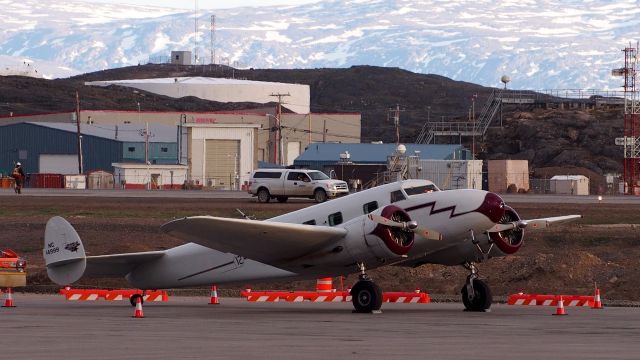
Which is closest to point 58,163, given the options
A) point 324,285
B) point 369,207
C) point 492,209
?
point 324,285

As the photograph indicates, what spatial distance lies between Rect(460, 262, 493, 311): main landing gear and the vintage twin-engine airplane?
24mm

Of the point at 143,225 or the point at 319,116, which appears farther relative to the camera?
the point at 319,116

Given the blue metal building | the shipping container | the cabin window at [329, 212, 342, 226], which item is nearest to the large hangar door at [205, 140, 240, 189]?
the blue metal building

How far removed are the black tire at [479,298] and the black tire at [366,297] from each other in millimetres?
2473

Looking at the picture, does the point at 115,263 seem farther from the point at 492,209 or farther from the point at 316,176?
the point at 316,176

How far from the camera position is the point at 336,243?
3042 centimetres

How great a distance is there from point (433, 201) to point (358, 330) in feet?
21.0

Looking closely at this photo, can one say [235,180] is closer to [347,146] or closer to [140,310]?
[347,146]

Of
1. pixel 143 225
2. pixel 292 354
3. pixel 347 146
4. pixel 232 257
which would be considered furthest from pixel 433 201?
pixel 347 146

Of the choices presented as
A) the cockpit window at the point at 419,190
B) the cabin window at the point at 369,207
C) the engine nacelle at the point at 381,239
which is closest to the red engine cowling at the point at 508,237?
the cockpit window at the point at 419,190

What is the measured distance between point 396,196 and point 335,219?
5.26ft

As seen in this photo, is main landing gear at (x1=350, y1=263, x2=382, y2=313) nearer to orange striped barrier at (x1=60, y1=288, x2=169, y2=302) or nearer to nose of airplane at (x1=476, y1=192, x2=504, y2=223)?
nose of airplane at (x1=476, y1=192, x2=504, y2=223)

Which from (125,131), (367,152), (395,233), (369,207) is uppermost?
(125,131)

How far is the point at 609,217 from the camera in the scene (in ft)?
207
